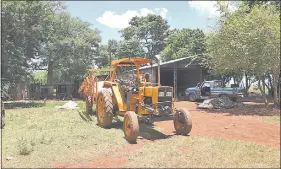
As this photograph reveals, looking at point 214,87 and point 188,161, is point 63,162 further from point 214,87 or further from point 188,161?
point 214,87

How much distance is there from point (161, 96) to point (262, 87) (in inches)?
536

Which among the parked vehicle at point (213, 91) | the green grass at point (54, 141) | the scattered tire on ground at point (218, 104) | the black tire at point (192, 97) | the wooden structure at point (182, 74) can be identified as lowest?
the green grass at point (54, 141)

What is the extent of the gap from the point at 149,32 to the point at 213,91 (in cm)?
2708

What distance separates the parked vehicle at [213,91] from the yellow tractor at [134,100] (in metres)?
12.6

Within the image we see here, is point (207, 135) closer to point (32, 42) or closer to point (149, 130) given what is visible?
point (149, 130)

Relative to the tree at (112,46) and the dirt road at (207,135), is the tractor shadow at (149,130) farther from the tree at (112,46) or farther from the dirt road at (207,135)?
the tree at (112,46)

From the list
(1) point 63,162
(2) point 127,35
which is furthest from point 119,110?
(2) point 127,35

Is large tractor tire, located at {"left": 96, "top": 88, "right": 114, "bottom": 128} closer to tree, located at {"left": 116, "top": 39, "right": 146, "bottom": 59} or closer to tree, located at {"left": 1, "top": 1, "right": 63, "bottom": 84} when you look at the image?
tree, located at {"left": 1, "top": 1, "right": 63, "bottom": 84}

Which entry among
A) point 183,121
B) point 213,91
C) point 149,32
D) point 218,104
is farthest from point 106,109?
point 149,32

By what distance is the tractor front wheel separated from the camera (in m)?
11.7

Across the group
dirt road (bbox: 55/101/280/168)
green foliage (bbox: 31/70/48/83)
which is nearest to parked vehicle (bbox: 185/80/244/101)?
dirt road (bbox: 55/101/280/168)

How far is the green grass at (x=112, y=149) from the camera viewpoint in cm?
539

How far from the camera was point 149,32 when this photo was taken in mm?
49812

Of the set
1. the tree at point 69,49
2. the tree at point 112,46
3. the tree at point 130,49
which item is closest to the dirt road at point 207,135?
the tree at point 69,49
